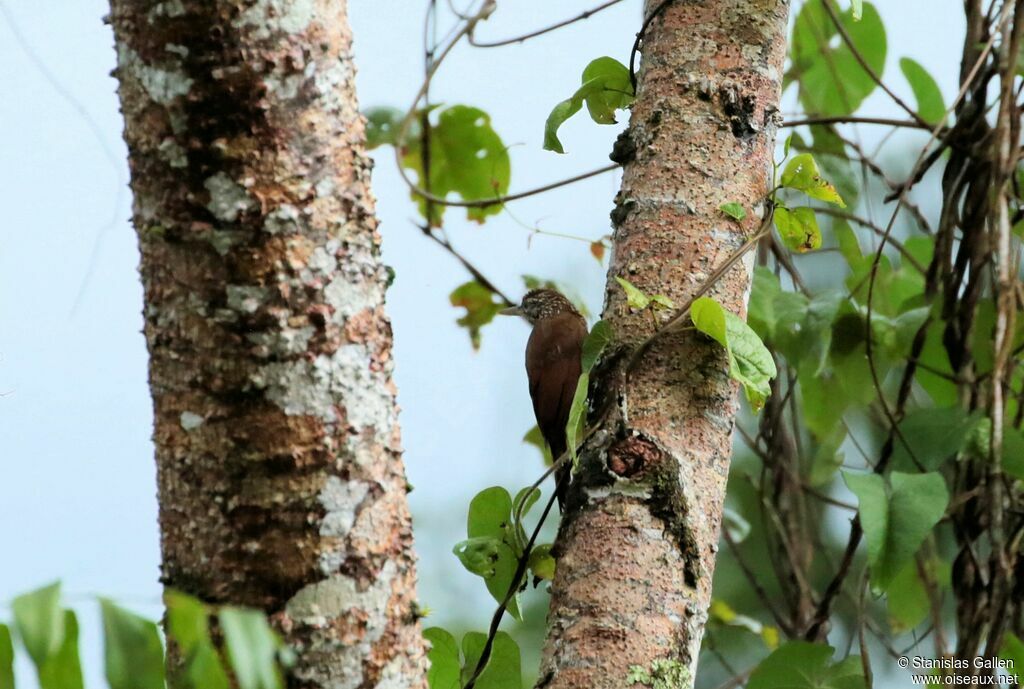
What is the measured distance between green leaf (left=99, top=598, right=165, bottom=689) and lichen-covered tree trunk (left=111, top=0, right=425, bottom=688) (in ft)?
0.60

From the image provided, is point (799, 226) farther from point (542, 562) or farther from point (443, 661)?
point (443, 661)

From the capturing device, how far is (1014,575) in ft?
8.11

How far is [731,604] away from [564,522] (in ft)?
10.5

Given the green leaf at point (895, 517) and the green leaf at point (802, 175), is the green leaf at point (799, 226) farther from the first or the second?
the green leaf at point (895, 517)

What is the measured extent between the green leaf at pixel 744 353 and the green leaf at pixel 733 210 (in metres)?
0.18

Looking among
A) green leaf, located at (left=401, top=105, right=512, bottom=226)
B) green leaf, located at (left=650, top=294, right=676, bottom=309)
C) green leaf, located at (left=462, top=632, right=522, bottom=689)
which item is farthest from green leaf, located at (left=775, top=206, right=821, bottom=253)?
green leaf, located at (left=401, top=105, right=512, bottom=226)

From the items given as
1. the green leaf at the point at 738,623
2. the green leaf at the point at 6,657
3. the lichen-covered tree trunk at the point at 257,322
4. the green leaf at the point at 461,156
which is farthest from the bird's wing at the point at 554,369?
the green leaf at the point at 6,657

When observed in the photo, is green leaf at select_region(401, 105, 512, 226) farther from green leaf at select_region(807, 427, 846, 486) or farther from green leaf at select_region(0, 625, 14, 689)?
green leaf at select_region(0, 625, 14, 689)

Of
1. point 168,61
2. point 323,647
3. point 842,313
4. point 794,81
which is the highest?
point 794,81

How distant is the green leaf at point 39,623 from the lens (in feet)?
2.91

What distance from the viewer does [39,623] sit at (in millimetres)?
889

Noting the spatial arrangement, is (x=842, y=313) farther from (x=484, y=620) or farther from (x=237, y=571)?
(x=484, y=620)

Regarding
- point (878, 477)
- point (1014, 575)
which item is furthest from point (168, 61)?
point (1014, 575)

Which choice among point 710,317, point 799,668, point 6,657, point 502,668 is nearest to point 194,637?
point 6,657
